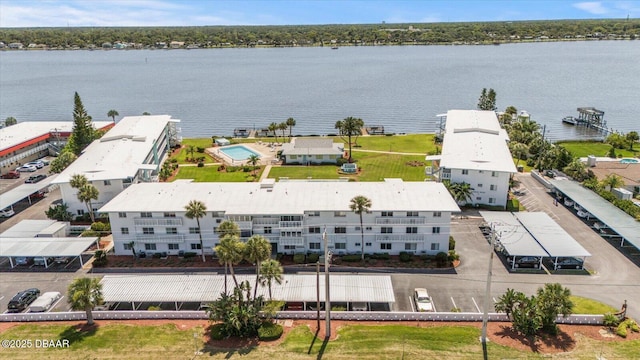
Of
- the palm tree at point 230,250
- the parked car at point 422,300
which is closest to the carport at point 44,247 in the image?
the palm tree at point 230,250

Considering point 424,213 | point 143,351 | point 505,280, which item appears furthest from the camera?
point 424,213

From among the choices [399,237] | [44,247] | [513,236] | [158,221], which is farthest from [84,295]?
[513,236]

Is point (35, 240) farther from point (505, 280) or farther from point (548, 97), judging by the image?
point (548, 97)

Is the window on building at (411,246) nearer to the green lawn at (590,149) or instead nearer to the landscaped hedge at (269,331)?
the landscaped hedge at (269,331)

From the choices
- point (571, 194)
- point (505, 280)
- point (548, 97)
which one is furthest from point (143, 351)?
point (548, 97)

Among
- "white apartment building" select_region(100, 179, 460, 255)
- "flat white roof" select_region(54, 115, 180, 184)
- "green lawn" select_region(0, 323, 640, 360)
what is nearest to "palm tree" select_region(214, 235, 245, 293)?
"green lawn" select_region(0, 323, 640, 360)
